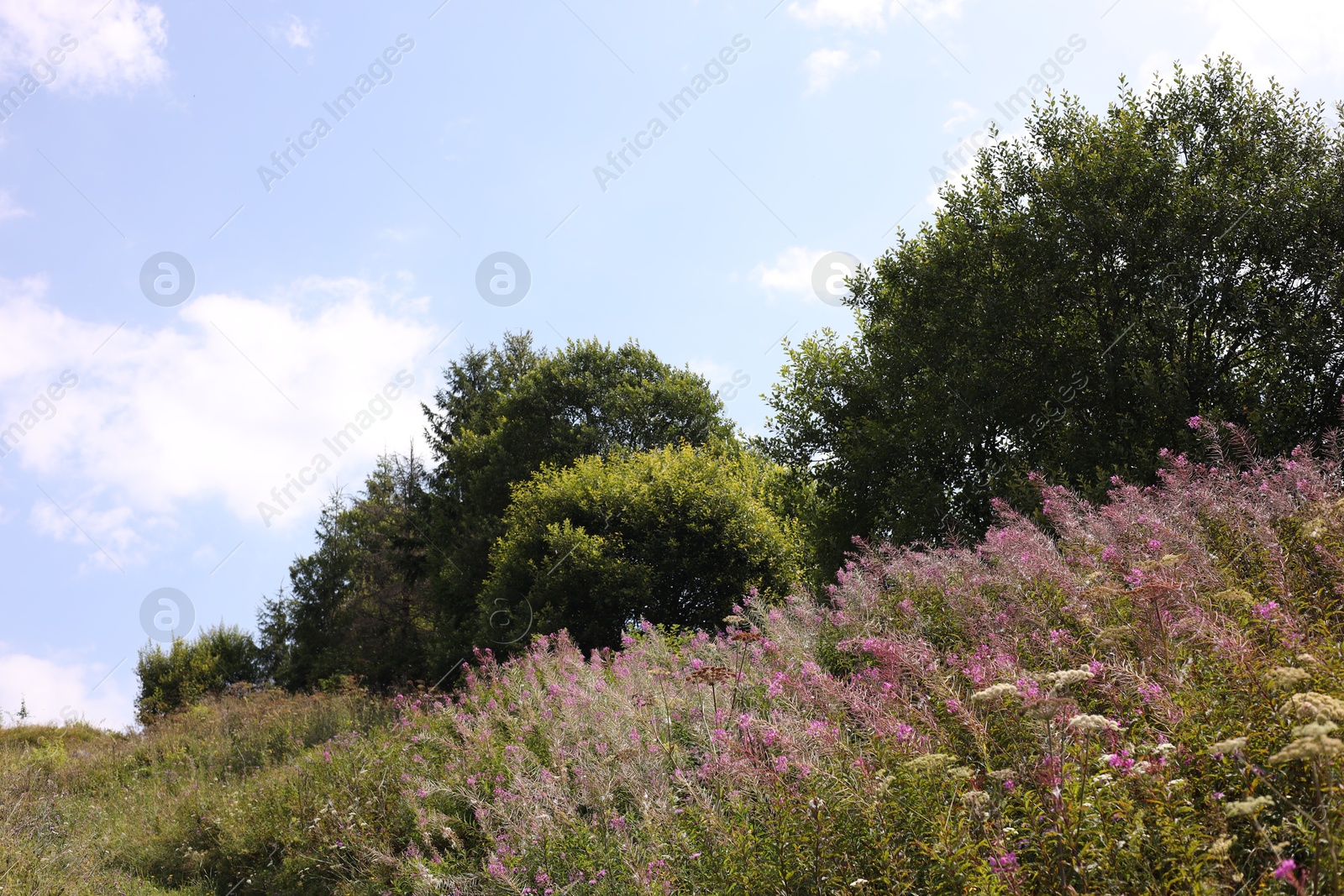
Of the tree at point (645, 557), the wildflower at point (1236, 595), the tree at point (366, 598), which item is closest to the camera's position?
the wildflower at point (1236, 595)

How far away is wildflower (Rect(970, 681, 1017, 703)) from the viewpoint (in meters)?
2.76

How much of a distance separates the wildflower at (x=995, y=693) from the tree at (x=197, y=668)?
33.7m

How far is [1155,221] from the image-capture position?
1139cm

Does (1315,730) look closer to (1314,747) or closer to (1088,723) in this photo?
(1314,747)

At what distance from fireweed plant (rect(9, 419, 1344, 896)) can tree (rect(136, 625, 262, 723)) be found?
28.3 m

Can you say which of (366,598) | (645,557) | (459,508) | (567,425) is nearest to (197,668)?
(366,598)

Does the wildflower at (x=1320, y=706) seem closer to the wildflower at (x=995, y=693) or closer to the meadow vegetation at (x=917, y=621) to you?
the meadow vegetation at (x=917, y=621)

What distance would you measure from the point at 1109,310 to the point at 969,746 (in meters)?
10.7

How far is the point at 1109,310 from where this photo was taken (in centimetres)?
1196

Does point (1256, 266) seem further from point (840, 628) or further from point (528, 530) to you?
point (528, 530)

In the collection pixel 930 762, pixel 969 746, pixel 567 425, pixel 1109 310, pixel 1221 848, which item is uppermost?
Result: pixel 567 425

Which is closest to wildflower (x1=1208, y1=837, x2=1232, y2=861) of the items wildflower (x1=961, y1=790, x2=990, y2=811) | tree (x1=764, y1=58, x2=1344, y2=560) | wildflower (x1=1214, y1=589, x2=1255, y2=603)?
wildflower (x1=961, y1=790, x2=990, y2=811)

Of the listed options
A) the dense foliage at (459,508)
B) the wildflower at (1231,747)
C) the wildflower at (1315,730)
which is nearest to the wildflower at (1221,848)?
the wildflower at (1231,747)

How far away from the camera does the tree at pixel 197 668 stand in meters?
30.8
